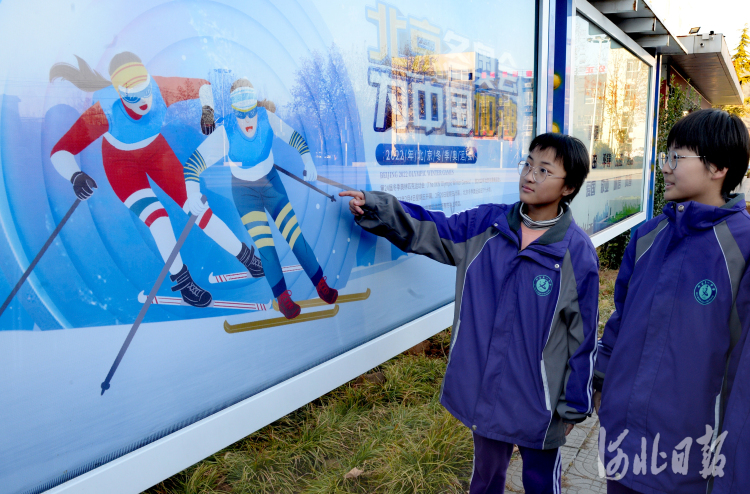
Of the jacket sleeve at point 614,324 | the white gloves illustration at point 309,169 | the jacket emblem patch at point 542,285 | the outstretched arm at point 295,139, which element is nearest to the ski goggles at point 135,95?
the outstretched arm at point 295,139

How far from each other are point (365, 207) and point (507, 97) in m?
1.82

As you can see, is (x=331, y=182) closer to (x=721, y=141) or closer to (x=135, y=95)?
(x=135, y=95)

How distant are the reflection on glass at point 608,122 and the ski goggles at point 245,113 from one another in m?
3.46

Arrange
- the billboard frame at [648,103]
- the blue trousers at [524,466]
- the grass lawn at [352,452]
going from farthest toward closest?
the billboard frame at [648,103], the grass lawn at [352,452], the blue trousers at [524,466]

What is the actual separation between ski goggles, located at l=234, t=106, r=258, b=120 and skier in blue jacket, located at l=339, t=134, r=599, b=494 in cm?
42

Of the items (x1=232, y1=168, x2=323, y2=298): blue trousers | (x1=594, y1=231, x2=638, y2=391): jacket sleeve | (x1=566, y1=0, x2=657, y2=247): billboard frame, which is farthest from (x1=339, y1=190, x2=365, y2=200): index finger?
(x1=566, y1=0, x2=657, y2=247): billboard frame

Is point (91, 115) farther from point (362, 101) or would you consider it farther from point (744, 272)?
point (744, 272)

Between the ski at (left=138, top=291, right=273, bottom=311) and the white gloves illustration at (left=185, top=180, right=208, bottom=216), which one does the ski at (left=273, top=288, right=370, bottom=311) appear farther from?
the white gloves illustration at (left=185, top=180, right=208, bottom=216)

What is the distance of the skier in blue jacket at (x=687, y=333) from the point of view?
1.48m

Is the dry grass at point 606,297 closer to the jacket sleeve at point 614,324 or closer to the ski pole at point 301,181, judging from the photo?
the jacket sleeve at point 614,324

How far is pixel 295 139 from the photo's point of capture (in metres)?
1.95

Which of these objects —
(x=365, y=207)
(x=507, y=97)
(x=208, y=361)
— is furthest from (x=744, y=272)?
(x=507, y=97)

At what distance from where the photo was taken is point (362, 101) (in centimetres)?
226

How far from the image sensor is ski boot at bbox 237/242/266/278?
69.7 inches
